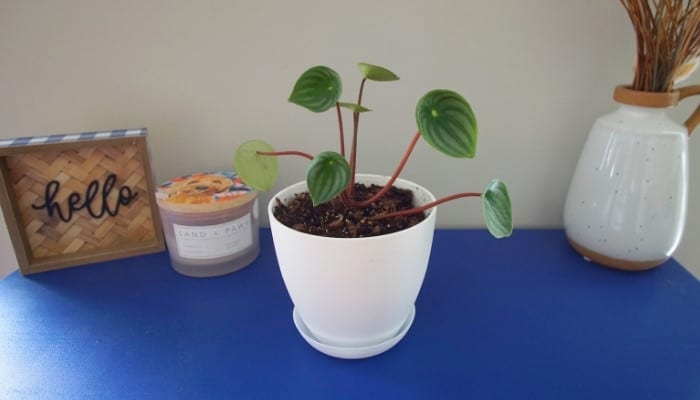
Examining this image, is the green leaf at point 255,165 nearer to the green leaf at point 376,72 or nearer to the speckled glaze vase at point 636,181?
the green leaf at point 376,72

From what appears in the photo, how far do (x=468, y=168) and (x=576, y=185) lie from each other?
185mm

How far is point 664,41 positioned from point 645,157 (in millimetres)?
161

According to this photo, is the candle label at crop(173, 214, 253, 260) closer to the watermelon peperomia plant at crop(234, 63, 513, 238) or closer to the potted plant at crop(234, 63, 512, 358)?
the potted plant at crop(234, 63, 512, 358)

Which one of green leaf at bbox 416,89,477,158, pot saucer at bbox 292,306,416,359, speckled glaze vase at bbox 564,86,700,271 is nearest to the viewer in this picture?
green leaf at bbox 416,89,477,158

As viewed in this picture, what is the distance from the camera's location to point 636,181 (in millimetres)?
647

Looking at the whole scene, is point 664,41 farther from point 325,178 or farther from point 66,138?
point 66,138

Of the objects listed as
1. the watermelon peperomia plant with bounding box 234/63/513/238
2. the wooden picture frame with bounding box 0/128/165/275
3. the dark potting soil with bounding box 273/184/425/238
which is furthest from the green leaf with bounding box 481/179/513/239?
the wooden picture frame with bounding box 0/128/165/275

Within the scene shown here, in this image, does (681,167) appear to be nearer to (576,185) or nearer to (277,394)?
(576,185)

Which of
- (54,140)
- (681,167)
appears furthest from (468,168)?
(54,140)

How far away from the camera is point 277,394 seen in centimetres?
48

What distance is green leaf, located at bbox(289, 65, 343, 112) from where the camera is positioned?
441 mm

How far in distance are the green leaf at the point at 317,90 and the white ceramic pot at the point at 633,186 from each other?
47 cm

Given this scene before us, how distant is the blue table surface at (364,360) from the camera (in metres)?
0.49

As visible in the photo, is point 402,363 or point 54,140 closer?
point 402,363
